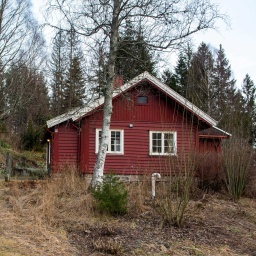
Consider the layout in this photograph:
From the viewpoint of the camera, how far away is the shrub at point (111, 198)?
7312 mm

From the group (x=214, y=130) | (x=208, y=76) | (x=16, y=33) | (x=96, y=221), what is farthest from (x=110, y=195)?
(x=208, y=76)

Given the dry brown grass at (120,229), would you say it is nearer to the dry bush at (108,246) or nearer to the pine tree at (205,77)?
Answer: the dry bush at (108,246)

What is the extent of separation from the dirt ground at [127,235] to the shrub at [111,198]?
0.19m

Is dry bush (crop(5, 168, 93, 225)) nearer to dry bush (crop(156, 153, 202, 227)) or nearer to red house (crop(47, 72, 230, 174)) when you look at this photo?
dry bush (crop(156, 153, 202, 227))

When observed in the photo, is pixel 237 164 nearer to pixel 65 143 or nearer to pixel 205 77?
pixel 65 143

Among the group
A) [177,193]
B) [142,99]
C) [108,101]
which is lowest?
[177,193]

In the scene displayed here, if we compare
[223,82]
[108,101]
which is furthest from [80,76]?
[223,82]

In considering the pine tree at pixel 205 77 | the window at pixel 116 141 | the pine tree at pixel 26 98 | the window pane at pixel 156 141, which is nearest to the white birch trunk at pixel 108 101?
the window at pixel 116 141

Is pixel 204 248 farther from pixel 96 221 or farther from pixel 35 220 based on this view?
pixel 35 220

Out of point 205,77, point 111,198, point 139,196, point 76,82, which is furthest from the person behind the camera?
point 205,77

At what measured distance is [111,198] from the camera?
289 inches

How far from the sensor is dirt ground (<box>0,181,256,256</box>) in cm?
527

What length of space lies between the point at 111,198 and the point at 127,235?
134cm

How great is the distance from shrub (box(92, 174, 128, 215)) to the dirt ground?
0.19m
